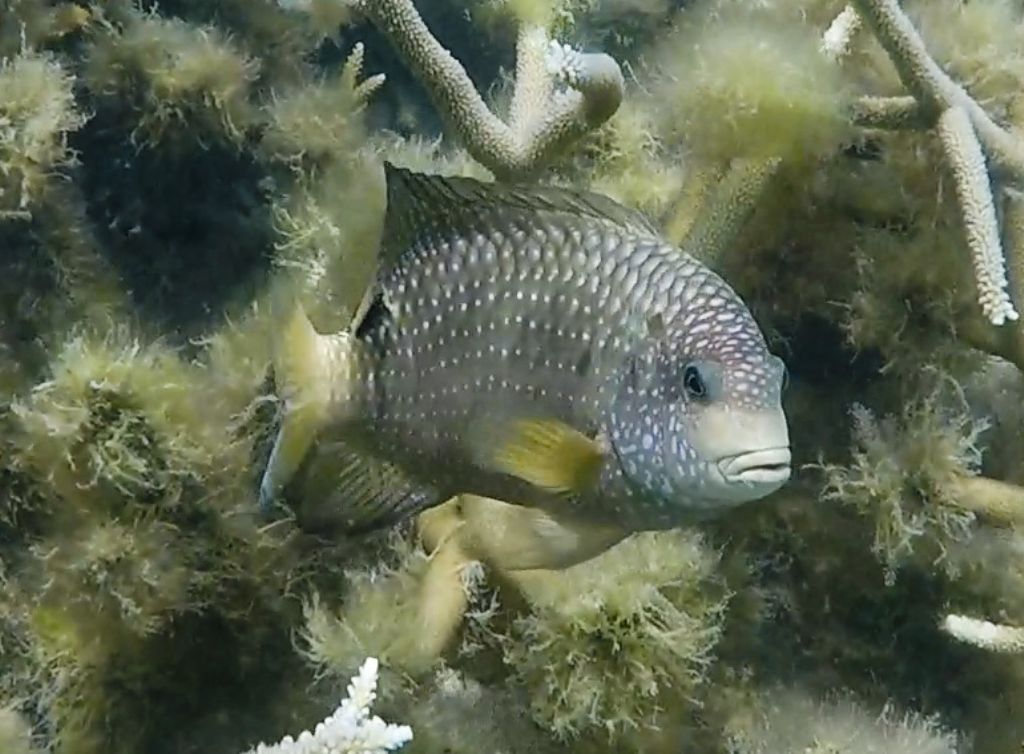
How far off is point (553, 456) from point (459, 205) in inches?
21.0

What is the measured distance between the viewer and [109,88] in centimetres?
367

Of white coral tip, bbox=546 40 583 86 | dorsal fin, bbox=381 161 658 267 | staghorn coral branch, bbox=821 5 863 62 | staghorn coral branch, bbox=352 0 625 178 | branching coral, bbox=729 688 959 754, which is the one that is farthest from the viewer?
branching coral, bbox=729 688 959 754

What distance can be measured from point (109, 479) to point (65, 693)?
0.63 metres

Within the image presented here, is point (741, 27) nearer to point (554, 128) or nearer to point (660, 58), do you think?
point (660, 58)

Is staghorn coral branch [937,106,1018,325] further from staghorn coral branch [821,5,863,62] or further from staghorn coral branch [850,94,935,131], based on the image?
staghorn coral branch [821,5,863,62]

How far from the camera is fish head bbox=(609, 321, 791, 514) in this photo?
196 cm

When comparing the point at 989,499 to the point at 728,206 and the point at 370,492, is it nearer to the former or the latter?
the point at 728,206

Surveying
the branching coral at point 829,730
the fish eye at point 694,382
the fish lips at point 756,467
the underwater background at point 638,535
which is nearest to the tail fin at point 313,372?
the underwater background at point 638,535

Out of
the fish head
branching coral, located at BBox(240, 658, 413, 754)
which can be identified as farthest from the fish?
branching coral, located at BBox(240, 658, 413, 754)

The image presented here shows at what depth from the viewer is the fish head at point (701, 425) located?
6.45 feet

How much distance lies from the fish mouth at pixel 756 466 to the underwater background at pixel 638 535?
34.2 inches

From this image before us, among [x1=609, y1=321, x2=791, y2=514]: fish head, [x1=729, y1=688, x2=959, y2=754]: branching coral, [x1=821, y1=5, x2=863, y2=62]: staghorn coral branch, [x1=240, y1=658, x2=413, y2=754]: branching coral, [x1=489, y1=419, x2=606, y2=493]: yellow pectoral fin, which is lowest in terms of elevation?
[x1=729, y1=688, x2=959, y2=754]: branching coral

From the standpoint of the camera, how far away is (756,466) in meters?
1.95

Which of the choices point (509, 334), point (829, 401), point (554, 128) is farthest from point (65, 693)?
point (829, 401)
